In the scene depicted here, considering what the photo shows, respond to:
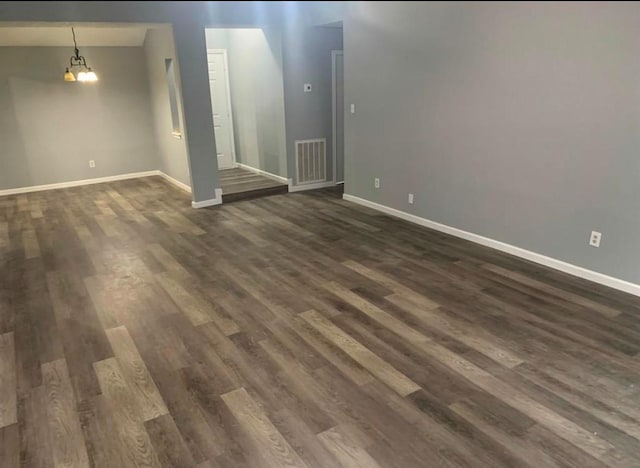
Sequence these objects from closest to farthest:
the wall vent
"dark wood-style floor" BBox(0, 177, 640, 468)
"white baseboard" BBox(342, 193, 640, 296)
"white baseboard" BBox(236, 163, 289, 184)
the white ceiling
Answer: "dark wood-style floor" BBox(0, 177, 640, 468) → "white baseboard" BBox(342, 193, 640, 296) → the white ceiling → the wall vent → "white baseboard" BBox(236, 163, 289, 184)

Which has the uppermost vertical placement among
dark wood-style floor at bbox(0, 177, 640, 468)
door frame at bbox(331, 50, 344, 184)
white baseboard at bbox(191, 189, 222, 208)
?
door frame at bbox(331, 50, 344, 184)

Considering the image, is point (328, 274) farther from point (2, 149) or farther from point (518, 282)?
point (2, 149)

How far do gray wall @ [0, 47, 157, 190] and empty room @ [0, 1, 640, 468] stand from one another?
5 cm

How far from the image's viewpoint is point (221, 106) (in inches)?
317

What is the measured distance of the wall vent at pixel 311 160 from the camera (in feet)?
22.1

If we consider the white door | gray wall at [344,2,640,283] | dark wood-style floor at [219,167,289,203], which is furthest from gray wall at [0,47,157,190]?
gray wall at [344,2,640,283]

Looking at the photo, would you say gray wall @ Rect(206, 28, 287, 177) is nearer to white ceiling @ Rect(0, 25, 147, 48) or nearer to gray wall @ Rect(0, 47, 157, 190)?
white ceiling @ Rect(0, 25, 147, 48)

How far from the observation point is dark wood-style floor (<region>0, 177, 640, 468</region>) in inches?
79.6

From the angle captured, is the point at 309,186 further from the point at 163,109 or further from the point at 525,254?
the point at 525,254

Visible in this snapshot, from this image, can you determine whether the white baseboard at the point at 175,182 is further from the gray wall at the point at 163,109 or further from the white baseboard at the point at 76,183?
the white baseboard at the point at 76,183

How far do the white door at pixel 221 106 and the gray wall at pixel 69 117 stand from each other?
3.80 feet

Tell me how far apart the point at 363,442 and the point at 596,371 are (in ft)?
4.71

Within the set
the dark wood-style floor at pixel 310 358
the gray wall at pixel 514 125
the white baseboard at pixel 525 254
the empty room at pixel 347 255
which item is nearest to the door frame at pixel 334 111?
the empty room at pixel 347 255

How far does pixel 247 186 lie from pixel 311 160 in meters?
1.07
